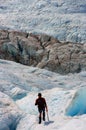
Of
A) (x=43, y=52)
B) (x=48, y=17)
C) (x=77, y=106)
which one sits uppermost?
(x=77, y=106)

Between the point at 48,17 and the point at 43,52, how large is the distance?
13897 mm

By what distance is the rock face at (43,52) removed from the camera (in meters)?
40.2

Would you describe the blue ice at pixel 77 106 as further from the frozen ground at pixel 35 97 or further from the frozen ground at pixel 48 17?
the frozen ground at pixel 48 17

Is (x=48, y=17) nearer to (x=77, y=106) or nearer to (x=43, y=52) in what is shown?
(x=43, y=52)

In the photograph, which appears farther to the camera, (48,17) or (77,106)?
(48,17)

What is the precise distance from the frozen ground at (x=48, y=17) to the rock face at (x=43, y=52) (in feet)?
21.8

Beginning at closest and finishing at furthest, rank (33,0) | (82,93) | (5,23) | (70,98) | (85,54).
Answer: (82,93)
(70,98)
(85,54)
(5,23)
(33,0)

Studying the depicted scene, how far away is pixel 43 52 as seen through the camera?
4288 cm

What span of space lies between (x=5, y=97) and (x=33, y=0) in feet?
128

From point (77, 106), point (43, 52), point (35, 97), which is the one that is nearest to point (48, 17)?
point (43, 52)

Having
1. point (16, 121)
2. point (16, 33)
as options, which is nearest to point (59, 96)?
point (16, 121)

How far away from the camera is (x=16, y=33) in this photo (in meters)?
47.0

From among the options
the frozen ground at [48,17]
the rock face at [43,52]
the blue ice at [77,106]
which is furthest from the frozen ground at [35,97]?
the frozen ground at [48,17]

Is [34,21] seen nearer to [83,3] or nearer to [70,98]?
[83,3]
